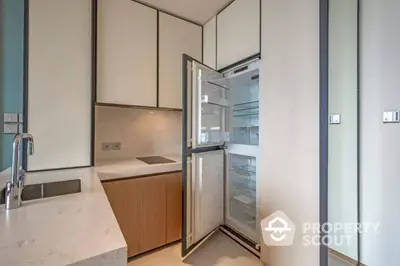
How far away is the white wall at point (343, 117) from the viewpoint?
139cm

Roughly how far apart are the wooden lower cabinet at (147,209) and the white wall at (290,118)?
0.89 meters

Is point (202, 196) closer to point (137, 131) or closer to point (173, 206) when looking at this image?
point (173, 206)

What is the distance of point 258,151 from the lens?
6.45 ft

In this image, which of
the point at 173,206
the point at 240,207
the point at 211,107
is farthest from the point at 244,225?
the point at 211,107

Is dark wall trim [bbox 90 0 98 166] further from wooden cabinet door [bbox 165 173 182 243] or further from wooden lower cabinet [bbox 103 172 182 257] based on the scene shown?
wooden cabinet door [bbox 165 173 182 243]

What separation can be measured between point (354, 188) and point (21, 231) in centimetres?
200

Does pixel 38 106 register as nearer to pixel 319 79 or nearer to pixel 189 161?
pixel 189 161

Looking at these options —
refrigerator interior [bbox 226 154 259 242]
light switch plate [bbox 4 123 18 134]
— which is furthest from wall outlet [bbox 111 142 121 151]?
Answer: refrigerator interior [bbox 226 154 259 242]

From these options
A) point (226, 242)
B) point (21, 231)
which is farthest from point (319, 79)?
point (226, 242)

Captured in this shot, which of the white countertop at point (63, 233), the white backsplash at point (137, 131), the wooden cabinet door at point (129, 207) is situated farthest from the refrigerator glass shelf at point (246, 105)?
the white countertop at point (63, 233)

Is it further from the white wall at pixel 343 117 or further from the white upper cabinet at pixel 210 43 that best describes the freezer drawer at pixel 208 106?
the white wall at pixel 343 117

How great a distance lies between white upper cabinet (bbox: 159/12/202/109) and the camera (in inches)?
93.4

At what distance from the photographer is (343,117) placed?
61.5 inches

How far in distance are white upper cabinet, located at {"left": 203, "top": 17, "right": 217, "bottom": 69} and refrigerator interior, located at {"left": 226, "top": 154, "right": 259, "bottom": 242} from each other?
3.77 ft
